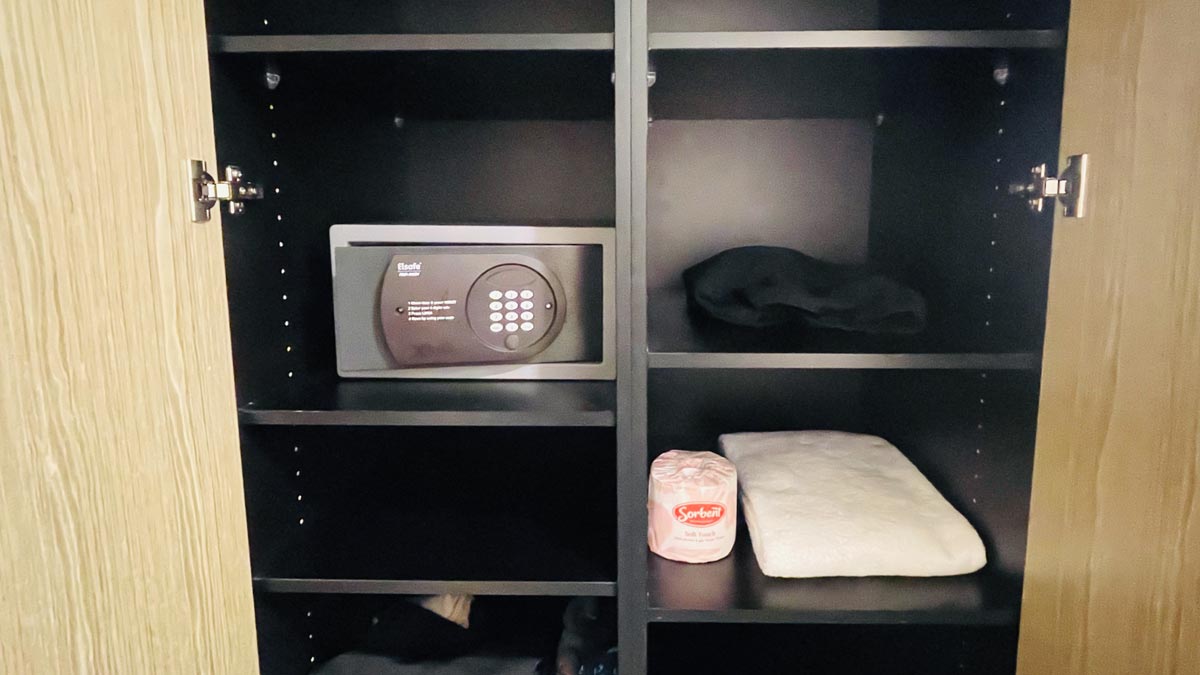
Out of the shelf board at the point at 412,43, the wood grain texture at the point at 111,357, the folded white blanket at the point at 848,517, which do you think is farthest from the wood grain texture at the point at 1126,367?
the wood grain texture at the point at 111,357

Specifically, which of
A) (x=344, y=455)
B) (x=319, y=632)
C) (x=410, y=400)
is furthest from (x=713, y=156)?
(x=319, y=632)

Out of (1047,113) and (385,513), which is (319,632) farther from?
(1047,113)

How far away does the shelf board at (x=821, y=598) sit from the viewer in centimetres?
81

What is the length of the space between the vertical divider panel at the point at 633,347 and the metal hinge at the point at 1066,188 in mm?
357

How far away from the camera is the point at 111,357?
58cm

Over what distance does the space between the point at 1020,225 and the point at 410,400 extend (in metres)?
0.66

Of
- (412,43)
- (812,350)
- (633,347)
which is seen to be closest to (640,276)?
(633,347)

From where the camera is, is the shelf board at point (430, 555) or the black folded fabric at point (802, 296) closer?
the shelf board at point (430, 555)

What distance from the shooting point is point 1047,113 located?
0.74 meters

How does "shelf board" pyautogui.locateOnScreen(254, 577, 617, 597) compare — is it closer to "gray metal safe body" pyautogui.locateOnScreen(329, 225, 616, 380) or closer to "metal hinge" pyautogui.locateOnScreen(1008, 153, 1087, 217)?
"gray metal safe body" pyautogui.locateOnScreen(329, 225, 616, 380)

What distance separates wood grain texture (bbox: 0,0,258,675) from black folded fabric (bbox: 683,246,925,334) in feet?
1.88

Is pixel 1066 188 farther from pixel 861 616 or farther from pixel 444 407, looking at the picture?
pixel 444 407

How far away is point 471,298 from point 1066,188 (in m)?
0.59

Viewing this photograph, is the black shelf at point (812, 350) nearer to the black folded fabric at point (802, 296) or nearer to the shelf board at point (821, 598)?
the black folded fabric at point (802, 296)
